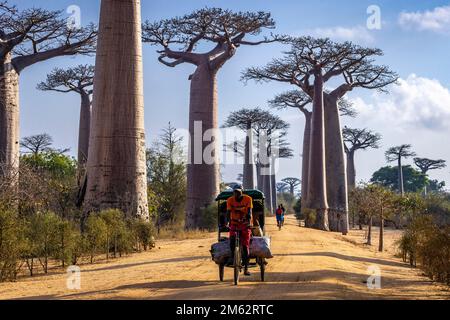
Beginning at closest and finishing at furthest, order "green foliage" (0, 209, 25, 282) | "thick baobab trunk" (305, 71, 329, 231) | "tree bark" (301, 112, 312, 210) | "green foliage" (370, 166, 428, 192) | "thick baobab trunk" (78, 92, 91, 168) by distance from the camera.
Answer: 1. "green foliage" (0, 209, 25, 282)
2. "thick baobab trunk" (305, 71, 329, 231)
3. "thick baobab trunk" (78, 92, 91, 168)
4. "tree bark" (301, 112, 312, 210)
5. "green foliage" (370, 166, 428, 192)

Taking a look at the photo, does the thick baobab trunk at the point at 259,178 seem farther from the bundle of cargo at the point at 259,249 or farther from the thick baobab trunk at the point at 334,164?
the bundle of cargo at the point at 259,249

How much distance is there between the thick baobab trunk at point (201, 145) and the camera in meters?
22.1

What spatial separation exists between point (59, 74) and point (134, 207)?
1541cm

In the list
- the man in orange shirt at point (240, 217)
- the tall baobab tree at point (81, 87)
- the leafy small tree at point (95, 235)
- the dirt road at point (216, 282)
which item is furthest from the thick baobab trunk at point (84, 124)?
the man in orange shirt at point (240, 217)

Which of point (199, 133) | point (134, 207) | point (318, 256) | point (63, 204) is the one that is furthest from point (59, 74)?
point (318, 256)

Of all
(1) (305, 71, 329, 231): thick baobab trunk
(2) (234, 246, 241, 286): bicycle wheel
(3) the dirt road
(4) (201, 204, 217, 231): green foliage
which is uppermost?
(1) (305, 71, 329, 231): thick baobab trunk

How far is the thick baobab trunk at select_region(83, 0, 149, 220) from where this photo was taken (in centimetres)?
1420

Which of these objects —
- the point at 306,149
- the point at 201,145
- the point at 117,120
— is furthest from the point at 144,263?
the point at 306,149

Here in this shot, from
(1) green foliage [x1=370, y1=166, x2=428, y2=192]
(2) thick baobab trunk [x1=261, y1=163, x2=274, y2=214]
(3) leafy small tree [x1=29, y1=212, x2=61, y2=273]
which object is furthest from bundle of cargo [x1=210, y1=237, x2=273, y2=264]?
(1) green foliage [x1=370, y1=166, x2=428, y2=192]

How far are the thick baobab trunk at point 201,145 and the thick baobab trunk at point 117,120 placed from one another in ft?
24.6

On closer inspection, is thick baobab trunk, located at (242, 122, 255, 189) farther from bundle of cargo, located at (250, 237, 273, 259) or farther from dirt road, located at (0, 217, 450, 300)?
bundle of cargo, located at (250, 237, 273, 259)

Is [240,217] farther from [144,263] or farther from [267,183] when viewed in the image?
[267,183]

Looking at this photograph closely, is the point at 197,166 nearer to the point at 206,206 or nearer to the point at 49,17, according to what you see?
the point at 206,206

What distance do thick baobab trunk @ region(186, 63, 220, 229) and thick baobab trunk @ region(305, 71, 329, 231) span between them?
6280 millimetres
